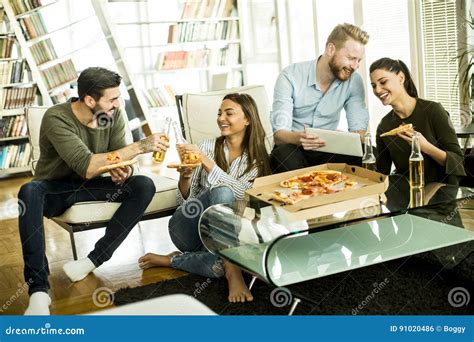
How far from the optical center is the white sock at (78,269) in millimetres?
3164

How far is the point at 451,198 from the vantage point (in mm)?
2615

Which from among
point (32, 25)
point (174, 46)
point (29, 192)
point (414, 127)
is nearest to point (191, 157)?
point (29, 192)

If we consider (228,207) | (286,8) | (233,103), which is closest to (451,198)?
(228,207)

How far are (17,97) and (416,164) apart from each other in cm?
469

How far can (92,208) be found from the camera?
3.23 metres

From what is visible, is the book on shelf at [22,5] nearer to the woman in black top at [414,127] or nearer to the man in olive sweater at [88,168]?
the man in olive sweater at [88,168]

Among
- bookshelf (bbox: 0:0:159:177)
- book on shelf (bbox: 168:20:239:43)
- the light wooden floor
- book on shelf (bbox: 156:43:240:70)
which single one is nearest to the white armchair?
the light wooden floor

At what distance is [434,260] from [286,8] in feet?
14.6

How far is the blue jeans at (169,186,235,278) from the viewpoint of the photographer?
9.90 feet

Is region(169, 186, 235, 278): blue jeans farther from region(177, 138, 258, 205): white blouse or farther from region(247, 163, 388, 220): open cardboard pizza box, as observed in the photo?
region(247, 163, 388, 220): open cardboard pizza box

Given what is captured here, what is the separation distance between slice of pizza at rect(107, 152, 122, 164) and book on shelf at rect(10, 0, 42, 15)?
3.93 m
